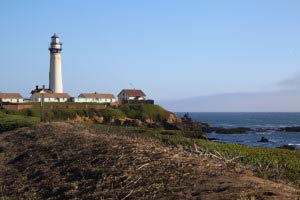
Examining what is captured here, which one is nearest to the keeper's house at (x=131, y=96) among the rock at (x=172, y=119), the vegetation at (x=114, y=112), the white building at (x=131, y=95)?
the white building at (x=131, y=95)

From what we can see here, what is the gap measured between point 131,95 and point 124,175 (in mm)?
90454

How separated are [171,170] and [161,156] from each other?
1255 mm

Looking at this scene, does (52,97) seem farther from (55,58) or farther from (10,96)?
(10,96)

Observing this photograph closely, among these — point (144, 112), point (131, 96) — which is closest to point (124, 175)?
point (144, 112)

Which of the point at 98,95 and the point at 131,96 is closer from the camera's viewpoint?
the point at 98,95

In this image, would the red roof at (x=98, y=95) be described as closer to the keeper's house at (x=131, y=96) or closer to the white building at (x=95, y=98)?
the white building at (x=95, y=98)

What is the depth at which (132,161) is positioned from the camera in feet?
38.4

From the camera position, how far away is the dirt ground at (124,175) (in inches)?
344

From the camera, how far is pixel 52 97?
85.1 m

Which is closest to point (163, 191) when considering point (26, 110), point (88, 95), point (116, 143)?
point (116, 143)

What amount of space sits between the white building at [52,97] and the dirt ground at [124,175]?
67865 mm

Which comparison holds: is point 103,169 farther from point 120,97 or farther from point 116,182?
point 120,97

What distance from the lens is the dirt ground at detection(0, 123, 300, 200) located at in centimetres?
874

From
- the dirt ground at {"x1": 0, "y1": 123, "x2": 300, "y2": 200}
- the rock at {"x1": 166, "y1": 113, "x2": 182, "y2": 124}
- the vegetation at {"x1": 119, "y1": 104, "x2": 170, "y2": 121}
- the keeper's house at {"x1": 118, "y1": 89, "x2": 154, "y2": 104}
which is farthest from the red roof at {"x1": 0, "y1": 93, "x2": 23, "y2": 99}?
the dirt ground at {"x1": 0, "y1": 123, "x2": 300, "y2": 200}
